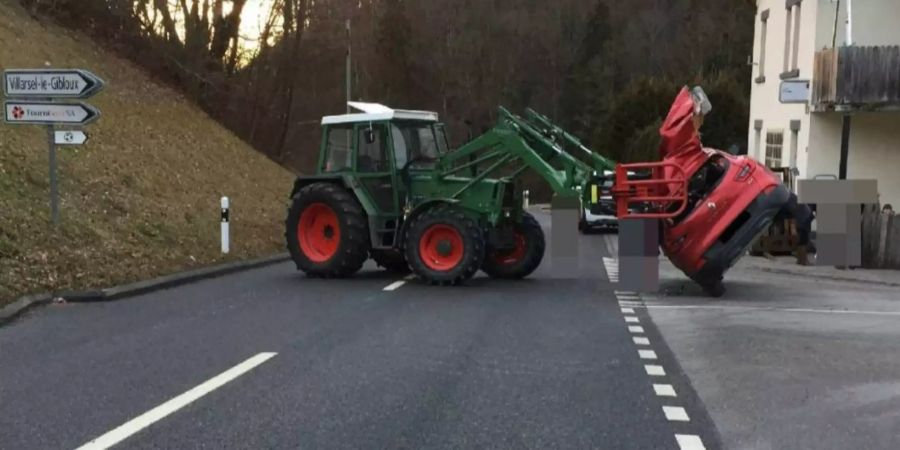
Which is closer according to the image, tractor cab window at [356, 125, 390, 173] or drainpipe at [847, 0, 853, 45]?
tractor cab window at [356, 125, 390, 173]

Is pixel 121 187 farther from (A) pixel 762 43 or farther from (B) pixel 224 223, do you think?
(A) pixel 762 43

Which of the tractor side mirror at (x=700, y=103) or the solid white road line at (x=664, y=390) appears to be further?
the tractor side mirror at (x=700, y=103)

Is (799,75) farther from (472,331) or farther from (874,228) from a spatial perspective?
(472,331)

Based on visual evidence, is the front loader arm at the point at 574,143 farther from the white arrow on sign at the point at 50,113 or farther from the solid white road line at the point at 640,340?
the white arrow on sign at the point at 50,113

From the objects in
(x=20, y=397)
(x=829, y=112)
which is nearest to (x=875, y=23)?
(x=829, y=112)

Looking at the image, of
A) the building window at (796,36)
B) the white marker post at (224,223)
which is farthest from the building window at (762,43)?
the white marker post at (224,223)

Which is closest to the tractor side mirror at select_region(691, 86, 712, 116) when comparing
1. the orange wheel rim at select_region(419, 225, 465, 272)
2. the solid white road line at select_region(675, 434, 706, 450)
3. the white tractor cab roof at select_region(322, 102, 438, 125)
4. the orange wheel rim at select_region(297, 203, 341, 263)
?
the orange wheel rim at select_region(419, 225, 465, 272)

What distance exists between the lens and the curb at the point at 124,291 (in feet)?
35.3

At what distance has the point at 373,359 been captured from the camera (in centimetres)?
838

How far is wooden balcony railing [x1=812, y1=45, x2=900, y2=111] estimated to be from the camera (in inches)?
724

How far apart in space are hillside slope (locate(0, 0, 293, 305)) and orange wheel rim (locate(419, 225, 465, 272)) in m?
4.05

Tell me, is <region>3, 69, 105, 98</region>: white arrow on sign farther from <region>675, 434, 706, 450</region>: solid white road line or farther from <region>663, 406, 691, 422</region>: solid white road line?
<region>675, 434, 706, 450</region>: solid white road line

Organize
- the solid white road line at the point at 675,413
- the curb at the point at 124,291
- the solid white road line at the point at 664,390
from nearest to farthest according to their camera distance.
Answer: the solid white road line at the point at 675,413 < the solid white road line at the point at 664,390 < the curb at the point at 124,291

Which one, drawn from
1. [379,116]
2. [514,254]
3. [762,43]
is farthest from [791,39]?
[379,116]
